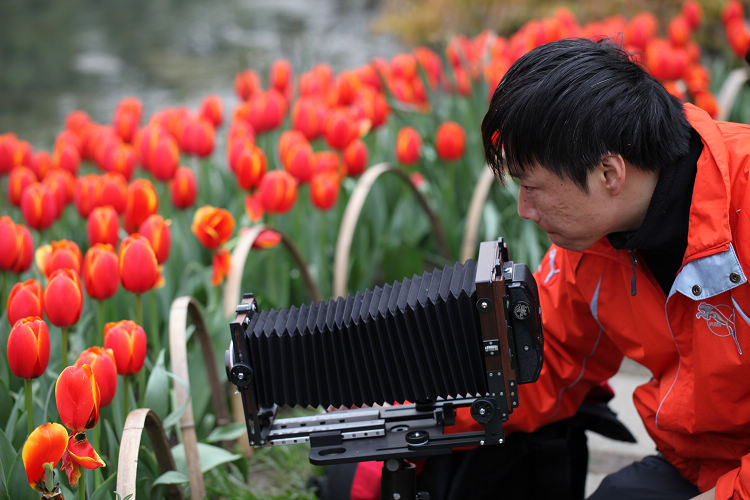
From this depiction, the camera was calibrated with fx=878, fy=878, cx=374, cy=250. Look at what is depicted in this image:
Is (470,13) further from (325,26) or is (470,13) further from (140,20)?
(140,20)

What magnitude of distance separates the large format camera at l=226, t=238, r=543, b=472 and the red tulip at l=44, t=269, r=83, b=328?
0.49 meters

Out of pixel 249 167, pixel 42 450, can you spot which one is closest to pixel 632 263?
pixel 42 450

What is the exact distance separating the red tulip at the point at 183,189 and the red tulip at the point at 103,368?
1.33 meters

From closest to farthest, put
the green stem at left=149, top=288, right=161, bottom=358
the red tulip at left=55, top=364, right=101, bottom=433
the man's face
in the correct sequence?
the red tulip at left=55, top=364, right=101, bottom=433 → the man's face → the green stem at left=149, top=288, right=161, bottom=358

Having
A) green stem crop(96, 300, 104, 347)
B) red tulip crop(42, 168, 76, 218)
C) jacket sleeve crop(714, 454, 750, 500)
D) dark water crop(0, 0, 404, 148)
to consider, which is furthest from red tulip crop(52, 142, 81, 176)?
dark water crop(0, 0, 404, 148)

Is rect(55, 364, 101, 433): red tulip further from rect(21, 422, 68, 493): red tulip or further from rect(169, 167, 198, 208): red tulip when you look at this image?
rect(169, 167, 198, 208): red tulip

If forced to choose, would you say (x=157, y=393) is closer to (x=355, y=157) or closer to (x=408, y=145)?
(x=355, y=157)

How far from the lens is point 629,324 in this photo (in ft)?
6.72

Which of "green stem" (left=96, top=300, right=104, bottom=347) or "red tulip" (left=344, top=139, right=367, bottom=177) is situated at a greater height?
"red tulip" (left=344, top=139, right=367, bottom=177)

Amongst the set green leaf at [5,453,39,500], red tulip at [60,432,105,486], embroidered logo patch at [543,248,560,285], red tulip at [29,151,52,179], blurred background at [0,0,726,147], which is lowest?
green leaf at [5,453,39,500]

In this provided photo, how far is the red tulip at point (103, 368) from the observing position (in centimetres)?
190

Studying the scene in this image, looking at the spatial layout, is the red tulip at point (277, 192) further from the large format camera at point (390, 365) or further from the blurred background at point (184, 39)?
the blurred background at point (184, 39)

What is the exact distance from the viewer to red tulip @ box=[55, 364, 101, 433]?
1.72m

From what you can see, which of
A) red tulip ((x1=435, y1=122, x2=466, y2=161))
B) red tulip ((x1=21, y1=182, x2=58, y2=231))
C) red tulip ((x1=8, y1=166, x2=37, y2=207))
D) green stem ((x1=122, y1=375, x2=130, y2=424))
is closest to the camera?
green stem ((x1=122, y1=375, x2=130, y2=424))
